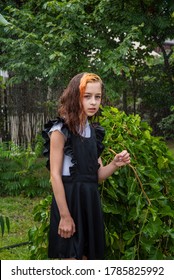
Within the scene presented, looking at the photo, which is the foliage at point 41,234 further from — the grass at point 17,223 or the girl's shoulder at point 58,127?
the grass at point 17,223

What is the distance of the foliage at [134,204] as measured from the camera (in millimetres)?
3059

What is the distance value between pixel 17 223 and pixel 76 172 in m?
3.47

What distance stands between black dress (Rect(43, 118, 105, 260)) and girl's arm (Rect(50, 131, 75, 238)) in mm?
44

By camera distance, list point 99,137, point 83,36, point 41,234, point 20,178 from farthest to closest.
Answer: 1. point 20,178
2. point 83,36
3. point 41,234
4. point 99,137

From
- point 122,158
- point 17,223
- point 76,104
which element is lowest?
point 17,223

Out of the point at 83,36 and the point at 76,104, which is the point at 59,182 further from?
the point at 83,36

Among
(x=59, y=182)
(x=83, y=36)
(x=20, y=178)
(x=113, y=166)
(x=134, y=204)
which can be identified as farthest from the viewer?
(x=20, y=178)

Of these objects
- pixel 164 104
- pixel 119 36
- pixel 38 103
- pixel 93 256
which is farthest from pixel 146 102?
pixel 93 256

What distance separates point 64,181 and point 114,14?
5.29 m

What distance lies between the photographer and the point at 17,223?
601cm

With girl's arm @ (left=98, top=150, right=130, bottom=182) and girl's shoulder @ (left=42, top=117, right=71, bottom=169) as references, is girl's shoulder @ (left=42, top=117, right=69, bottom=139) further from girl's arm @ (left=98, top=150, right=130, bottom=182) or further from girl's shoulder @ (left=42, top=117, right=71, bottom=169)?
girl's arm @ (left=98, top=150, right=130, bottom=182)

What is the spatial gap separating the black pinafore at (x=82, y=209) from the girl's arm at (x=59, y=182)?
6 cm

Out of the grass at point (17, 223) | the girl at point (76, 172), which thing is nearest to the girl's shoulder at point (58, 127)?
the girl at point (76, 172)

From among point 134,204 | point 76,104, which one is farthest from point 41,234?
point 76,104
